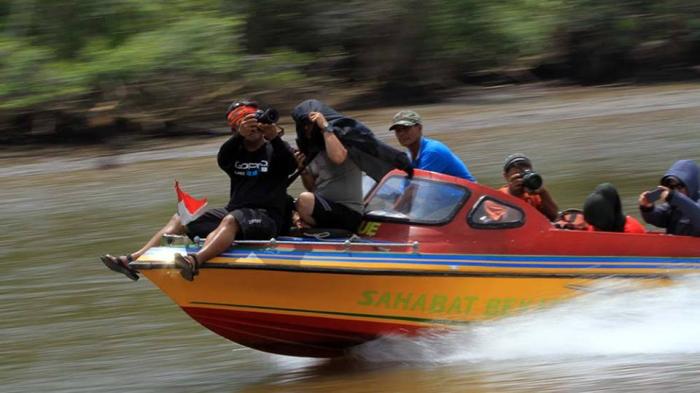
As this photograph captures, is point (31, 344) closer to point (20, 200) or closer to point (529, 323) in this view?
point (529, 323)

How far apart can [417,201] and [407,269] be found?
1.75 feet

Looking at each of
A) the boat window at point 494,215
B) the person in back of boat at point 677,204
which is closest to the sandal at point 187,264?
the boat window at point 494,215

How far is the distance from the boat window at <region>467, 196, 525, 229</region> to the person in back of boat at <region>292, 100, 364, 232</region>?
732 mm

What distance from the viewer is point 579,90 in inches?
1007

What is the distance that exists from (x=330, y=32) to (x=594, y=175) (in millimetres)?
10830

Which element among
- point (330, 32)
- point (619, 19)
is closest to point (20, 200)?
point (330, 32)

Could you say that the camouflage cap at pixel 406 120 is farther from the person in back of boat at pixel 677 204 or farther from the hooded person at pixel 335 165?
the person in back of boat at pixel 677 204

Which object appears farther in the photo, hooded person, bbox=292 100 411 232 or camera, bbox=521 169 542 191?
camera, bbox=521 169 542 191

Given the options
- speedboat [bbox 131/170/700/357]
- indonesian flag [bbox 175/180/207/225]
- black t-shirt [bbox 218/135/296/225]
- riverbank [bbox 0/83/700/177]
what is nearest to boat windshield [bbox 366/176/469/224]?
speedboat [bbox 131/170/700/357]

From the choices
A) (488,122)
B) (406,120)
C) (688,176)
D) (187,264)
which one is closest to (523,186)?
(406,120)

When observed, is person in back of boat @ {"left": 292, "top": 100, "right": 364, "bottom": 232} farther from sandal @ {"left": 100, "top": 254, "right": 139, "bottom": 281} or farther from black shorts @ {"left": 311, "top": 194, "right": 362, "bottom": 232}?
sandal @ {"left": 100, "top": 254, "right": 139, "bottom": 281}

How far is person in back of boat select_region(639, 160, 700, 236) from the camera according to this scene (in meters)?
8.05

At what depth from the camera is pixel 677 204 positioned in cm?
806

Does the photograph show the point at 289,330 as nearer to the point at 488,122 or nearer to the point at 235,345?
the point at 235,345
